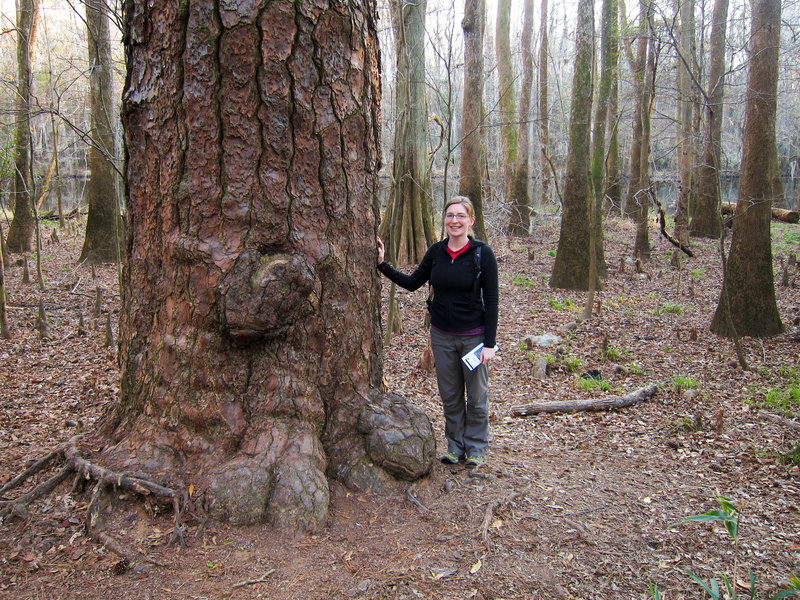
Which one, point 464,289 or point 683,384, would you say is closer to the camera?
point 464,289

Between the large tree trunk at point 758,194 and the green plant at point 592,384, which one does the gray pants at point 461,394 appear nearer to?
the green plant at point 592,384

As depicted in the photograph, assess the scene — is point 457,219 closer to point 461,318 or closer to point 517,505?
point 461,318

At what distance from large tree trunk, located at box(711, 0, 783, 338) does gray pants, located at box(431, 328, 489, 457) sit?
497 centimetres

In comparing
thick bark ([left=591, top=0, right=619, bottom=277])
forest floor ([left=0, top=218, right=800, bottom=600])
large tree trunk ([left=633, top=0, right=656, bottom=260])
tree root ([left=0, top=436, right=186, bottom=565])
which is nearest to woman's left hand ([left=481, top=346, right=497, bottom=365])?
forest floor ([left=0, top=218, right=800, bottom=600])

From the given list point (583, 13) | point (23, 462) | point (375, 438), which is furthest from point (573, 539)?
point (583, 13)

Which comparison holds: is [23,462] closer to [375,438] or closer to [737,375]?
[375,438]

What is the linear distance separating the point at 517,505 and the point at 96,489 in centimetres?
225

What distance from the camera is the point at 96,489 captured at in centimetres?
276

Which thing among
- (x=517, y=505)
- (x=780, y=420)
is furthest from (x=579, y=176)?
(x=517, y=505)

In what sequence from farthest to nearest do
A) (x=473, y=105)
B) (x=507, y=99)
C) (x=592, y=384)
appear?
(x=507, y=99) < (x=473, y=105) < (x=592, y=384)

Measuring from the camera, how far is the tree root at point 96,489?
2.61 m

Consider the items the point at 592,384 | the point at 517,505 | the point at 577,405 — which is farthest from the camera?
the point at 592,384

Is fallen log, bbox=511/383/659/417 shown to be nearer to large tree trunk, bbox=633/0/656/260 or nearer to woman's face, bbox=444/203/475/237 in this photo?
woman's face, bbox=444/203/475/237

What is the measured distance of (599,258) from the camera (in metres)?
12.1
